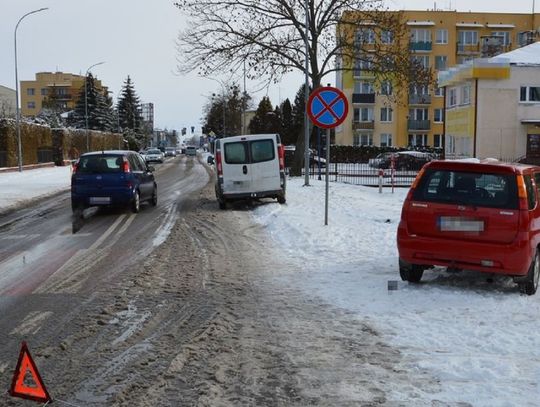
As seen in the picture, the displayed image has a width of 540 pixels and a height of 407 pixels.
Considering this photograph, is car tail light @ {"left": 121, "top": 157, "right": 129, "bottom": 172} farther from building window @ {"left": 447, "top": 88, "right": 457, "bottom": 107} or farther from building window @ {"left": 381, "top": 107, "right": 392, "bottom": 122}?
building window @ {"left": 381, "top": 107, "right": 392, "bottom": 122}

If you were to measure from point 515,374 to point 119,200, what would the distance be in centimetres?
1298

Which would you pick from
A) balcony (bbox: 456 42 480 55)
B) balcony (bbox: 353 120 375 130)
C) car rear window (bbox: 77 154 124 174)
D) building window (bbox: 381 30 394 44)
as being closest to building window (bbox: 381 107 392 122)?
balcony (bbox: 353 120 375 130)

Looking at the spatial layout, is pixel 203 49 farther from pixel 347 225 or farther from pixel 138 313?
pixel 138 313

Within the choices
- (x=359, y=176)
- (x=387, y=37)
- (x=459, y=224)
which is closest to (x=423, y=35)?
(x=387, y=37)

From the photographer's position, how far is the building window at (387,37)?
2883 centimetres

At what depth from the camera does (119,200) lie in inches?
647

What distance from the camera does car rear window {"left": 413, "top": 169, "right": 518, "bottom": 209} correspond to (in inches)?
293

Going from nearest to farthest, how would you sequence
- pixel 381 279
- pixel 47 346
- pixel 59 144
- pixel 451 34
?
pixel 47 346, pixel 381 279, pixel 59 144, pixel 451 34

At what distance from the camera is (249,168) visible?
17359 millimetres

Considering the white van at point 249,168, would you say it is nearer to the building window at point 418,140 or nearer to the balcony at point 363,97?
the balcony at point 363,97

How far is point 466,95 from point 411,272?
35886mm

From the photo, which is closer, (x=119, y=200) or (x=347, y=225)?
(x=347, y=225)

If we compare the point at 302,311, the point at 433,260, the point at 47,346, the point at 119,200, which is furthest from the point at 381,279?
the point at 119,200

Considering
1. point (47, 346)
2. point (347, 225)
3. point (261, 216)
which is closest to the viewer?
point (47, 346)
